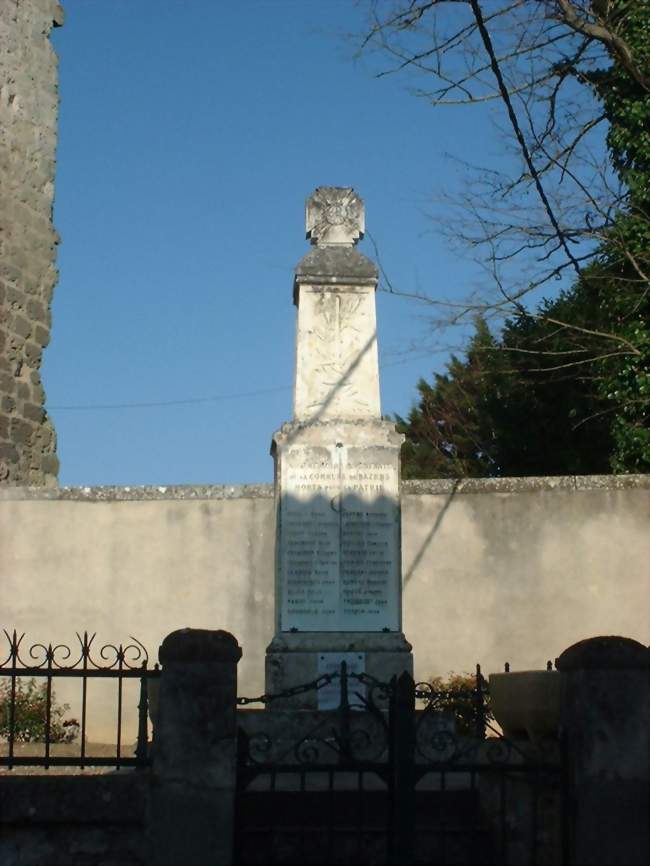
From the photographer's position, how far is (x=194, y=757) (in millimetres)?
5586

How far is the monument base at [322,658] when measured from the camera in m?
8.77

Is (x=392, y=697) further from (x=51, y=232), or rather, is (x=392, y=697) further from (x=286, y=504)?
(x=51, y=232)

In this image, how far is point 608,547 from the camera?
12922mm

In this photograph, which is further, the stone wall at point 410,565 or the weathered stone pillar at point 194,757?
the stone wall at point 410,565

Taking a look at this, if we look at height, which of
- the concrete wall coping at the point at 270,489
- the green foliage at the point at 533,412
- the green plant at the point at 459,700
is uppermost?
the green foliage at the point at 533,412

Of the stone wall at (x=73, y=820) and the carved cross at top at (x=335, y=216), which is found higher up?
the carved cross at top at (x=335, y=216)

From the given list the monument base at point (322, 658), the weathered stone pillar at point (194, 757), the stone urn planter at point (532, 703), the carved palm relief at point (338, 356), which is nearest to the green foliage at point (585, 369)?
the carved palm relief at point (338, 356)

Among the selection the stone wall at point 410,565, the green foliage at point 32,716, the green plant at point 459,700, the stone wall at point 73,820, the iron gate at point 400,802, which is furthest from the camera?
the stone wall at point 410,565

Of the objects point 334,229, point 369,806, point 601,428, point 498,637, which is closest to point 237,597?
point 498,637

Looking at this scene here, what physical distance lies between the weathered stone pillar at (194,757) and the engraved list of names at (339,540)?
10.7ft

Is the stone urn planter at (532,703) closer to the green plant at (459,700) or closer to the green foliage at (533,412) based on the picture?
the green plant at (459,700)

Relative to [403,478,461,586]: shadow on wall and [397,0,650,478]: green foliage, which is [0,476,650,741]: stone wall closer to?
[403,478,461,586]: shadow on wall

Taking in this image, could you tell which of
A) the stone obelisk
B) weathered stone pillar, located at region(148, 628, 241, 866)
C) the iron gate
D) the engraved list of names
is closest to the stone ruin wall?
the stone obelisk

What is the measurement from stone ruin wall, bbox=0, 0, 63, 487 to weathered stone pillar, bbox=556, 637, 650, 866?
9157 millimetres
